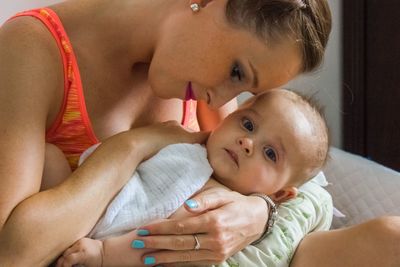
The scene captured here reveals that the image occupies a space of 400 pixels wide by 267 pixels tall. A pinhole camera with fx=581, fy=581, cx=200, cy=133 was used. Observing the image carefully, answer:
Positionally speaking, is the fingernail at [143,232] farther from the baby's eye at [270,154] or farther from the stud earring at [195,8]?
the stud earring at [195,8]

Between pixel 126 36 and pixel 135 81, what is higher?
pixel 126 36

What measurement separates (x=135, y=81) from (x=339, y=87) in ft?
5.72

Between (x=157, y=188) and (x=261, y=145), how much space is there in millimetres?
251

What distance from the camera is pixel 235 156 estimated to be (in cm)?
127

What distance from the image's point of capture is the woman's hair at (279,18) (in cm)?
118

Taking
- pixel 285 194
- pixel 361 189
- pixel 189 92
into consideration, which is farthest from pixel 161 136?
pixel 361 189

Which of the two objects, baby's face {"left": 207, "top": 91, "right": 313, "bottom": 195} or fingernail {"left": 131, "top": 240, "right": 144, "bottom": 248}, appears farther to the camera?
baby's face {"left": 207, "top": 91, "right": 313, "bottom": 195}

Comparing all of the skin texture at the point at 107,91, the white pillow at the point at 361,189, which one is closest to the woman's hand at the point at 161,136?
the skin texture at the point at 107,91

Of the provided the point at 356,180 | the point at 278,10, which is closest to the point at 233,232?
the point at 278,10

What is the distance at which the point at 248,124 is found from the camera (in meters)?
1.31

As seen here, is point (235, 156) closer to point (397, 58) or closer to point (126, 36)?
point (126, 36)

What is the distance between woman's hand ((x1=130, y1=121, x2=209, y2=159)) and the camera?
127cm

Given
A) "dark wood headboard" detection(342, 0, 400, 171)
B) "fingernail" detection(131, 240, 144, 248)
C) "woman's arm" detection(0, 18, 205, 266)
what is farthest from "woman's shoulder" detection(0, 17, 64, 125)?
"dark wood headboard" detection(342, 0, 400, 171)

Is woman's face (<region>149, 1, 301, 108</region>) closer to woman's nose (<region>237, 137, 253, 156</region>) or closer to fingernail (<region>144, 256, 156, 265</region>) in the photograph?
woman's nose (<region>237, 137, 253, 156</region>)
